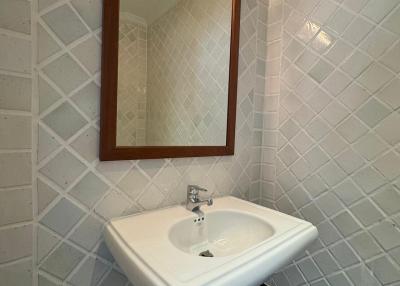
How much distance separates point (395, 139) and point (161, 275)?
0.88m

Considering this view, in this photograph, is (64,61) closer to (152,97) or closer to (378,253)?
(152,97)

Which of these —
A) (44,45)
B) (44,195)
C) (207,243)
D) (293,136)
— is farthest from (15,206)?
(293,136)

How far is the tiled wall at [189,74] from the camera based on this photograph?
81 cm

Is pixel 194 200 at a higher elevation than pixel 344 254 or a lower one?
higher

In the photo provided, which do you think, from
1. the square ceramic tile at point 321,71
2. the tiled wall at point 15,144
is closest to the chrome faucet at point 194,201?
the tiled wall at point 15,144

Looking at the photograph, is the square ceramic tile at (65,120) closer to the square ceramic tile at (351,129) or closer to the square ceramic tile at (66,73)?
the square ceramic tile at (66,73)

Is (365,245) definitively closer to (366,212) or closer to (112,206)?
(366,212)

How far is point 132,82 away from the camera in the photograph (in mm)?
727

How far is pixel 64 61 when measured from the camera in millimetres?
585

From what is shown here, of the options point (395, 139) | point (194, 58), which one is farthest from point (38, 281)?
point (395, 139)

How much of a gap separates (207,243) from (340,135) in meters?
0.70

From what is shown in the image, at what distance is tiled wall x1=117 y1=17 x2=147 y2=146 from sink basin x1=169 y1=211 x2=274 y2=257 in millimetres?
348

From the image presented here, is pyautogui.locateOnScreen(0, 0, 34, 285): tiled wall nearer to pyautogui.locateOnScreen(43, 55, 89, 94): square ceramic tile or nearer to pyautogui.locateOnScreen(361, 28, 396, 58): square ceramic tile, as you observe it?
pyautogui.locateOnScreen(43, 55, 89, 94): square ceramic tile

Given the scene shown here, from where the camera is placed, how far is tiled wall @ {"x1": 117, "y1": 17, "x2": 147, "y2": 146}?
688mm
